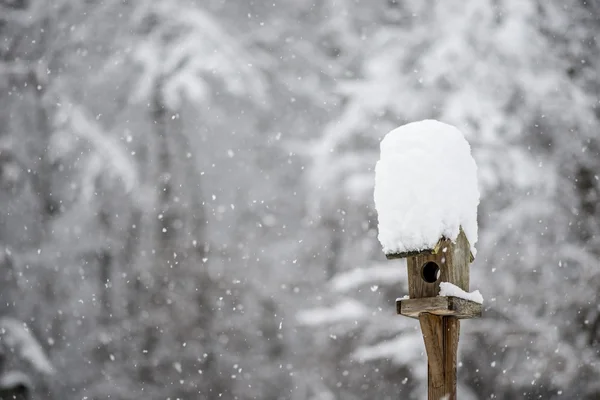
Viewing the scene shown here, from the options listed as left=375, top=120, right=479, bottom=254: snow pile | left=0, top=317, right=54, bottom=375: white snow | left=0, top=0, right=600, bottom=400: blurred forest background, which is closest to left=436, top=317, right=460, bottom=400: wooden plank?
left=375, top=120, right=479, bottom=254: snow pile

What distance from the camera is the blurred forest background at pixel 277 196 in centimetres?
555

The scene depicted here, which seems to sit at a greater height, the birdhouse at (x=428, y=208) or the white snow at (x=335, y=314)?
the white snow at (x=335, y=314)

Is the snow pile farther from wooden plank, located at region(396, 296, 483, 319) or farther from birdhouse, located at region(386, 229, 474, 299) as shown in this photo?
wooden plank, located at region(396, 296, 483, 319)

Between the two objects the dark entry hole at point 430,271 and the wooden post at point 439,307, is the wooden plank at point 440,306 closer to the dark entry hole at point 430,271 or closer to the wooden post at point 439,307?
the wooden post at point 439,307

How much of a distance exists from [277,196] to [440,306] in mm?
3667

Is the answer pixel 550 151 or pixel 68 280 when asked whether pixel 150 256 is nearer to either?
pixel 68 280

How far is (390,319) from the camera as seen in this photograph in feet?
18.6

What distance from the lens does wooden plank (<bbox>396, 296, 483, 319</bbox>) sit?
88.9 inches

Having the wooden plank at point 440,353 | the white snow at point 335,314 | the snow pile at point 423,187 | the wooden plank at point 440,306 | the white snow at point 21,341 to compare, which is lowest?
the wooden plank at point 440,353

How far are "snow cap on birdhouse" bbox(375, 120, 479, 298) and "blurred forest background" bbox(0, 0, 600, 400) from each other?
10.6 feet

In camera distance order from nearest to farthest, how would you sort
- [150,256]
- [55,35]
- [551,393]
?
[551,393] < [150,256] < [55,35]

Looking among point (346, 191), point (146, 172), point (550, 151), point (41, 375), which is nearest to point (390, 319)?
point (346, 191)

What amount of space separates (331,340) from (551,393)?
69.9 inches

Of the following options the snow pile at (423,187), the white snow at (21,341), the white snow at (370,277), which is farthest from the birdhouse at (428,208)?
the white snow at (21,341)
